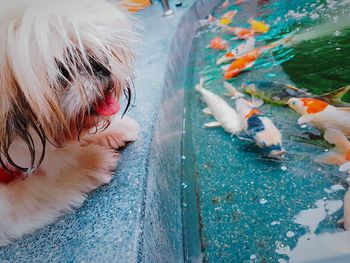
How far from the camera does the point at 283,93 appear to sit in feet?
8.86

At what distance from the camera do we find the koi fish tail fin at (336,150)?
1.87 metres

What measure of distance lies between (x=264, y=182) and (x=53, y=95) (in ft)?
4.81

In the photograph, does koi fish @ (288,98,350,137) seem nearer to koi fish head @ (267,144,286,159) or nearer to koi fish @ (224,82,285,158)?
koi fish @ (224,82,285,158)

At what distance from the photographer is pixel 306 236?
158cm

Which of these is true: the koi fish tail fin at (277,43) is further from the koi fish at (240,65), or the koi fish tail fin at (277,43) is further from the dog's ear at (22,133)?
the dog's ear at (22,133)

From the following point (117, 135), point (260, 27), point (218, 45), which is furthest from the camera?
point (218, 45)

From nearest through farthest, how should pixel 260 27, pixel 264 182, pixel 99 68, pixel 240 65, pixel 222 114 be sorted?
pixel 99 68, pixel 264 182, pixel 222 114, pixel 240 65, pixel 260 27

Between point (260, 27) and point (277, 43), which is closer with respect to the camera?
point (277, 43)

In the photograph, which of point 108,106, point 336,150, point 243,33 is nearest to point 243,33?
point 243,33

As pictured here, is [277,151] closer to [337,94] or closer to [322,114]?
[322,114]

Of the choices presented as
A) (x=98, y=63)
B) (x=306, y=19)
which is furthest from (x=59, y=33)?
(x=306, y=19)

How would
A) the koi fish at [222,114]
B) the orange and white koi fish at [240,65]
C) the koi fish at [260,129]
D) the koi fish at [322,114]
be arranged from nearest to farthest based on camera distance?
1. the koi fish at [322,114]
2. the koi fish at [260,129]
3. the koi fish at [222,114]
4. the orange and white koi fish at [240,65]

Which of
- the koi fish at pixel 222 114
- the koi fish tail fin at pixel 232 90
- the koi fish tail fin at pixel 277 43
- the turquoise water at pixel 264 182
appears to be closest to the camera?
the turquoise water at pixel 264 182

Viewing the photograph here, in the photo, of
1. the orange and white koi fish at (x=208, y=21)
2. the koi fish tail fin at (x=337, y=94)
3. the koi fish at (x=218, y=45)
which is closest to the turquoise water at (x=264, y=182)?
the koi fish tail fin at (x=337, y=94)
